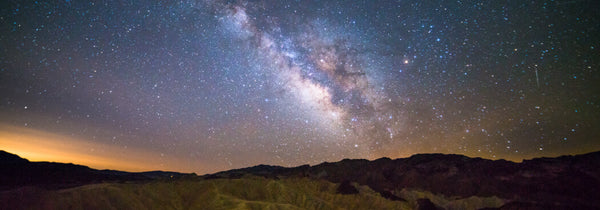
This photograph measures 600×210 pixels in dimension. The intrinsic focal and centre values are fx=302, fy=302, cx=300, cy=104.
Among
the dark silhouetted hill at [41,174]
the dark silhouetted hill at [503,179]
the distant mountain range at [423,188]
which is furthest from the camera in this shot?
the dark silhouetted hill at [41,174]

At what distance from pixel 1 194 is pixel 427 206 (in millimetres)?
97781

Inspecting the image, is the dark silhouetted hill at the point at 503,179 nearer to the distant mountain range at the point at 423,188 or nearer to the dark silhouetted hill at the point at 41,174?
the distant mountain range at the point at 423,188

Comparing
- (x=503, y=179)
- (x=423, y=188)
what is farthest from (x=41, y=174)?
(x=503, y=179)

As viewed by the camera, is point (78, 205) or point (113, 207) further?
point (113, 207)

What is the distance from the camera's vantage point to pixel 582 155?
312ft

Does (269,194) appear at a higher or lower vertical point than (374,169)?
lower

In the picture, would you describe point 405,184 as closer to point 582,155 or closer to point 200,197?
point 582,155

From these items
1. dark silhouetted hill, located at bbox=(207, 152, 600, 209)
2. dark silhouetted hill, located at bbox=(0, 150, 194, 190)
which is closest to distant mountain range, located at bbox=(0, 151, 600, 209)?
dark silhouetted hill, located at bbox=(207, 152, 600, 209)

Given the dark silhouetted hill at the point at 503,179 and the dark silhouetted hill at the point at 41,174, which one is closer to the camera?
the dark silhouetted hill at the point at 503,179

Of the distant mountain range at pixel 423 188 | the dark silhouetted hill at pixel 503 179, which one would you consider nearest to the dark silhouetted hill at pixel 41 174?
the distant mountain range at pixel 423 188

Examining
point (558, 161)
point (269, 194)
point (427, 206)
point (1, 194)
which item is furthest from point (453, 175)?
point (1, 194)

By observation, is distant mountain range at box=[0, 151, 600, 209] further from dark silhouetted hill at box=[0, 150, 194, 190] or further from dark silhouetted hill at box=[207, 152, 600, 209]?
dark silhouetted hill at box=[0, 150, 194, 190]

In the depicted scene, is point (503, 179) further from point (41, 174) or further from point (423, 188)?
point (41, 174)

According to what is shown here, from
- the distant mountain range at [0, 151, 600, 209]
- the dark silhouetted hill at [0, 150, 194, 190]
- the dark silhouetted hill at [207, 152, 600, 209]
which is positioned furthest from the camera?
the dark silhouetted hill at [0, 150, 194, 190]
